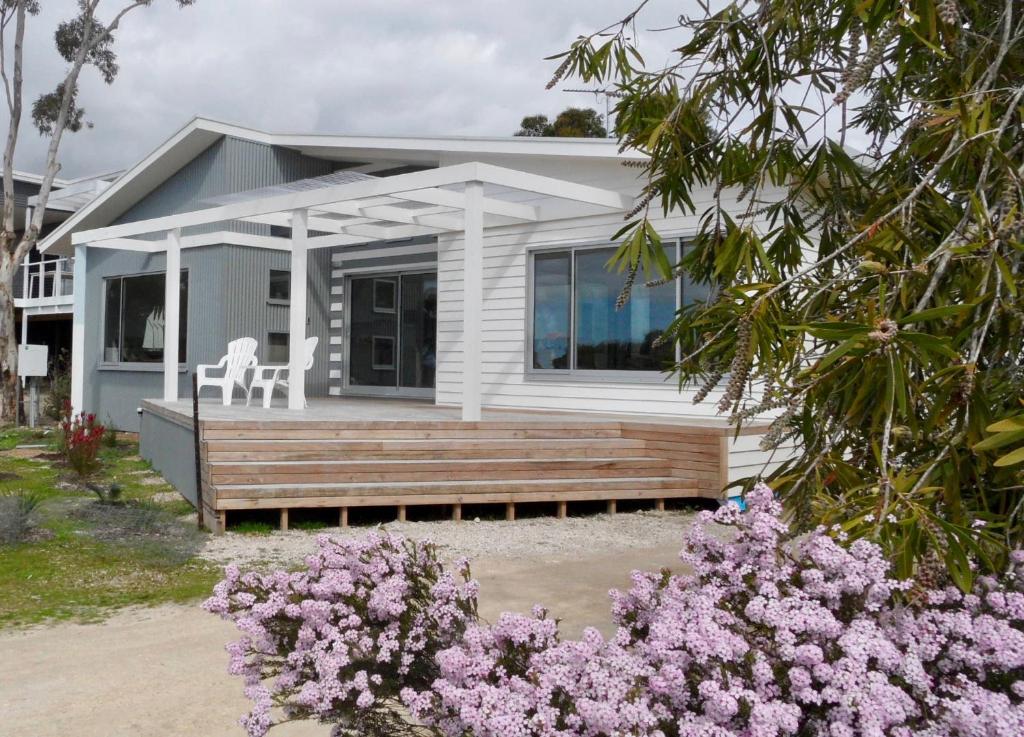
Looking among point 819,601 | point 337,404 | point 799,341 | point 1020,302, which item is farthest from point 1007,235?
point 337,404

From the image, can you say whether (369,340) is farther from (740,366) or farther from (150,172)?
(740,366)

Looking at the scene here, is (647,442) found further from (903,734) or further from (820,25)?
(903,734)

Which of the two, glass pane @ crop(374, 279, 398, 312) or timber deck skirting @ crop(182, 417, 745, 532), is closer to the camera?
timber deck skirting @ crop(182, 417, 745, 532)

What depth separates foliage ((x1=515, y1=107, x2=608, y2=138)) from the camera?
95.5ft

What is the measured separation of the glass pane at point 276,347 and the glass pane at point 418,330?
1805mm

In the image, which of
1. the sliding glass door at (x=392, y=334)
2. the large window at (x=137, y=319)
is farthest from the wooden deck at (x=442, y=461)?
the large window at (x=137, y=319)

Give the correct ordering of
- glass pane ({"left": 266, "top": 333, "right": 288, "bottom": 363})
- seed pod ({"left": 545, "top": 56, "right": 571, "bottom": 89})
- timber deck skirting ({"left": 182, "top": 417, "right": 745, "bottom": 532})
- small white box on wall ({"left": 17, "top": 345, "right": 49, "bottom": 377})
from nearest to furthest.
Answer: seed pod ({"left": 545, "top": 56, "right": 571, "bottom": 89})
timber deck skirting ({"left": 182, "top": 417, "right": 745, "bottom": 532})
glass pane ({"left": 266, "top": 333, "right": 288, "bottom": 363})
small white box on wall ({"left": 17, "top": 345, "right": 49, "bottom": 377})

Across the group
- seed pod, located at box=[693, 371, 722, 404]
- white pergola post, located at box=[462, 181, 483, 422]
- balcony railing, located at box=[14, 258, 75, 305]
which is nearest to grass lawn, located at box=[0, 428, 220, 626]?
white pergola post, located at box=[462, 181, 483, 422]

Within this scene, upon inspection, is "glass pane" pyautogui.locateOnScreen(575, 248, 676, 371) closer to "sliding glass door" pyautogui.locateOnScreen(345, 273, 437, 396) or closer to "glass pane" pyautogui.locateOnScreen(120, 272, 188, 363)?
"sliding glass door" pyautogui.locateOnScreen(345, 273, 437, 396)

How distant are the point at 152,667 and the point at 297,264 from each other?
593 cm

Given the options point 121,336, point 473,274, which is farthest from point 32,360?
point 473,274

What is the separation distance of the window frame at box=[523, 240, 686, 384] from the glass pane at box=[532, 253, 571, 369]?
0.16 ft

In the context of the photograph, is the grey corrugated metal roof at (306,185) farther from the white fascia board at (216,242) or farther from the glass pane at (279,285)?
the glass pane at (279,285)

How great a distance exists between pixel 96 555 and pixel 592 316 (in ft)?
18.6
